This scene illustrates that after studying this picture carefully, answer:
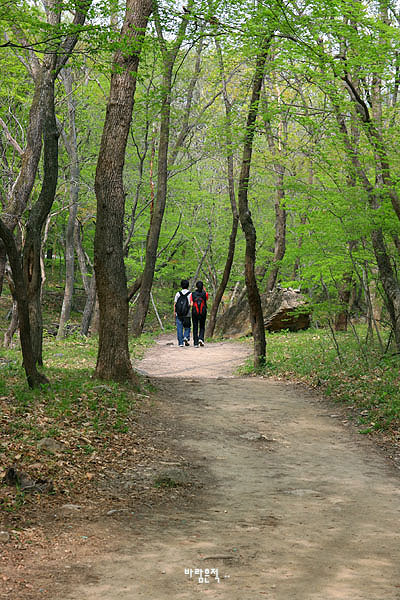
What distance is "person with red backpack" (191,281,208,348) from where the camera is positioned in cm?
1861

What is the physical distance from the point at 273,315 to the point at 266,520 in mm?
16319

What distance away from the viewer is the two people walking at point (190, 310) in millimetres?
18625

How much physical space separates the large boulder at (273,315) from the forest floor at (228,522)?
445 inches

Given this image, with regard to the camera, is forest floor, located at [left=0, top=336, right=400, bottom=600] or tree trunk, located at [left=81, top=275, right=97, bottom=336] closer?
forest floor, located at [left=0, top=336, right=400, bottom=600]

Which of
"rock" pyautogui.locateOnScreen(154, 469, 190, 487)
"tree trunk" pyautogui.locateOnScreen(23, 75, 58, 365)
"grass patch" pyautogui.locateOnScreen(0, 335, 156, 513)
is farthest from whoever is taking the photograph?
"tree trunk" pyautogui.locateOnScreen(23, 75, 58, 365)

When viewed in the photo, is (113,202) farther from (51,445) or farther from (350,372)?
(350,372)

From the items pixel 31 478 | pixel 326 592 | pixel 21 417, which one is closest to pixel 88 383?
pixel 21 417

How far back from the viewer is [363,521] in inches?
195

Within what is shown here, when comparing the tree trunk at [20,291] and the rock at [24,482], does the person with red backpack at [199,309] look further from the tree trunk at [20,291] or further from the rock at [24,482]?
the rock at [24,482]

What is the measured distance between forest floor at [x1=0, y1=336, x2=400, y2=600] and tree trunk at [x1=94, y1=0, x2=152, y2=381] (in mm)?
1361

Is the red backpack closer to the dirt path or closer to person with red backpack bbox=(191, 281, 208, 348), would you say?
person with red backpack bbox=(191, 281, 208, 348)

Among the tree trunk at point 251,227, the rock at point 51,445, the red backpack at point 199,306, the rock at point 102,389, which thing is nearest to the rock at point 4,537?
the rock at point 51,445

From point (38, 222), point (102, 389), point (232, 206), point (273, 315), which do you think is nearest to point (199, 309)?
point (273, 315)

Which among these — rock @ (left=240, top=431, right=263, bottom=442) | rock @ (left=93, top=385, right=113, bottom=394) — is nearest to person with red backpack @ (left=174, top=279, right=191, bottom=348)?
rock @ (left=93, top=385, right=113, bottom=394)
